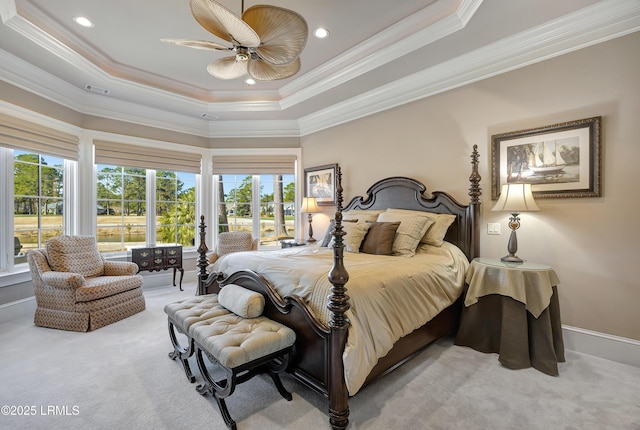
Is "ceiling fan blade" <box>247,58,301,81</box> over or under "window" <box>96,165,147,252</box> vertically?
over

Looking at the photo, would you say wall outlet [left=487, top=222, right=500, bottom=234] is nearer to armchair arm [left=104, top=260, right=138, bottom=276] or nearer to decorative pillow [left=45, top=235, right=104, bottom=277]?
armchair arm [left=104, top=260, right=138, bottom=276]

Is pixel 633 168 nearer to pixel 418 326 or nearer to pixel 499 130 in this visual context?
pixel 499 130

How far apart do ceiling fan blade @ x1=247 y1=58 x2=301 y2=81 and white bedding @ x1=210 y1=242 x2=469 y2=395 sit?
1.74 metres

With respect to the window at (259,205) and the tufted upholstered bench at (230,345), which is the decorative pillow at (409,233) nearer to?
the tufted upholstered bench at (230,345)

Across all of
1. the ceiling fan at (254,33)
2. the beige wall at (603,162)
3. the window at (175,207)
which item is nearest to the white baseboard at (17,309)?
the window at (175,207)

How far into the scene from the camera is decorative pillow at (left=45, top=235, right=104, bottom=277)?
326 centimetres

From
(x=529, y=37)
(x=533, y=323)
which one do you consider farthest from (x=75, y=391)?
(x=529, y=37)

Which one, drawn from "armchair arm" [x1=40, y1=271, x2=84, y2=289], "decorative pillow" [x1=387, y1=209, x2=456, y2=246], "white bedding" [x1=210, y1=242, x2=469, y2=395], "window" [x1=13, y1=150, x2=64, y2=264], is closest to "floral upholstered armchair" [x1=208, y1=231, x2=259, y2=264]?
"armchair arm" [x1=40, y1=271, x2=84, y2=289]

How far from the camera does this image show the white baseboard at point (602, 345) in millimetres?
2299

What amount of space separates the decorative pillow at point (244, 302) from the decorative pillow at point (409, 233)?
4.82 feet

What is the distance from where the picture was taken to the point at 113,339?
281 cm

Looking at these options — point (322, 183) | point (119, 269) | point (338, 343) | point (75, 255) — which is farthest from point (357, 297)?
point (75, 255)

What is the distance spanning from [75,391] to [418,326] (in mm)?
2481

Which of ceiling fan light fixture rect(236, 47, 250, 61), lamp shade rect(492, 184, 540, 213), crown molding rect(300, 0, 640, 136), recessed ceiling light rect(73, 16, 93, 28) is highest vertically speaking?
recessed ceiling light rect(73, 16, 93, 28)
